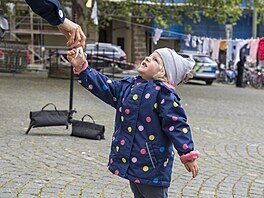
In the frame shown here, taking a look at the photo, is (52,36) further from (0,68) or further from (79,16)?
(79,16)

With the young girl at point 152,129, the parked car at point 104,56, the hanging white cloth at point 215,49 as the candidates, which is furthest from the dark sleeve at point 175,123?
the hanging white cloth at point 215,49

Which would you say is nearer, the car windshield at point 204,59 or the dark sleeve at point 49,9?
the dark sleeve at point 49,9

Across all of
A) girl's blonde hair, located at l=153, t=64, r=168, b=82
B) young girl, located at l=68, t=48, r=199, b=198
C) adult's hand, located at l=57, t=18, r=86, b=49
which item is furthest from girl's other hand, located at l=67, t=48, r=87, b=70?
girl's blonde hair, located at l=153, t=64, r=168, b=82

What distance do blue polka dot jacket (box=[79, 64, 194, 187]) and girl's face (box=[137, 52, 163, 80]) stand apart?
5 centimetres

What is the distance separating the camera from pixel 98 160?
654cm

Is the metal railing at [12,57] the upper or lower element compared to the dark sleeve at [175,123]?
lower

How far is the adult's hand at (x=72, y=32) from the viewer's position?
295cm

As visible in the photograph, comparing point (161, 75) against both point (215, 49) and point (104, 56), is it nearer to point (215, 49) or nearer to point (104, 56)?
point (215, 49)

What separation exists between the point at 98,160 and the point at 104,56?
20.4m

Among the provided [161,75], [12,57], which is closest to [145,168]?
[161,75]

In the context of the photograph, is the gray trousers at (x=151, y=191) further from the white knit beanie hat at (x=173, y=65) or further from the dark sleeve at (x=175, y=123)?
the white knit beanie hat at (x=173, y=65)

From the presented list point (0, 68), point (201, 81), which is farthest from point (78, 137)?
point (201, 81)

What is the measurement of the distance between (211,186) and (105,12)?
73.7 feet

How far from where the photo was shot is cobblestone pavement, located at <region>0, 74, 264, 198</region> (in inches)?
207
